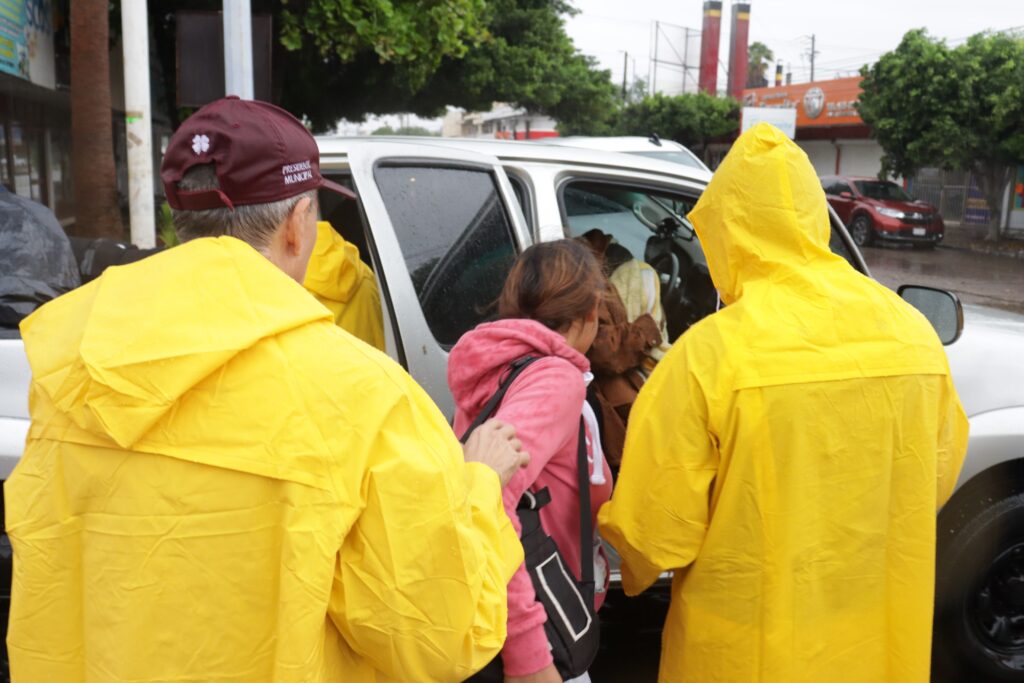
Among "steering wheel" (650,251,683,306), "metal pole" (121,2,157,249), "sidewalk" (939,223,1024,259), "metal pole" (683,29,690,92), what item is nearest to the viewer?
"steering wheel" (650,251,683,306)

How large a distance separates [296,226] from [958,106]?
25237mm

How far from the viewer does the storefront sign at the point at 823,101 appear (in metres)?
34.1

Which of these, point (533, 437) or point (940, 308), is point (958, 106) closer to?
point (940, 308)

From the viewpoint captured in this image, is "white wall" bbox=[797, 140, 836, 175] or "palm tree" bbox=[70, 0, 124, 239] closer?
"palm tree" bbox=[70, 0, 124, 239]

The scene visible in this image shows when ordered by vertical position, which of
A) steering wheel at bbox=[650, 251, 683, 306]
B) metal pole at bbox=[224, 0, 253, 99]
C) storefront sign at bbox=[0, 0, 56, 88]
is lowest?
steering wheel at bbox=[650, 251, 683, 306]

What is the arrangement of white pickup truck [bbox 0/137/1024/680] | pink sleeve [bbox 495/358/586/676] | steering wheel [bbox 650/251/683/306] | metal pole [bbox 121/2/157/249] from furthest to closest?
1. metal pole [bbox 121/2/157/249]
2. steering wheel [bbox 650/251/683/306]
3. white pickup truck [bbox 0/137/1024/680]
4. pink sleeve [bbox 495/358/586/676]

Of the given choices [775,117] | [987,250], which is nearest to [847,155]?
[775,117]

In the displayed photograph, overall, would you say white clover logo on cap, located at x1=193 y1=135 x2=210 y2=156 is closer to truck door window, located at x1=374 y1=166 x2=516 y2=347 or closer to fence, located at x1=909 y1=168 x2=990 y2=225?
truck door window, located at x1=374 y1=166 x2=516 y2=347

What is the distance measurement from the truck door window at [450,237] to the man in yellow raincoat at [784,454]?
1203mm

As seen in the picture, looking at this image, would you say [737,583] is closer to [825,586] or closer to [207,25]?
[825,586]

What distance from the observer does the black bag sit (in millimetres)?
1904

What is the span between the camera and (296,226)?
4.83 ft

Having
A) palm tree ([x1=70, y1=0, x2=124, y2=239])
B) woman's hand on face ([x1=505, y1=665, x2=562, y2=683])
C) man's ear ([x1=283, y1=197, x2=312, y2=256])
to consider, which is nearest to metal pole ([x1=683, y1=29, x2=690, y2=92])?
palm tree ([x1=70, y1=0, x2=124, y2=239])

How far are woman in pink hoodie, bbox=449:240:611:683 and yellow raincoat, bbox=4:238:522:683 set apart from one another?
49 centimetres
